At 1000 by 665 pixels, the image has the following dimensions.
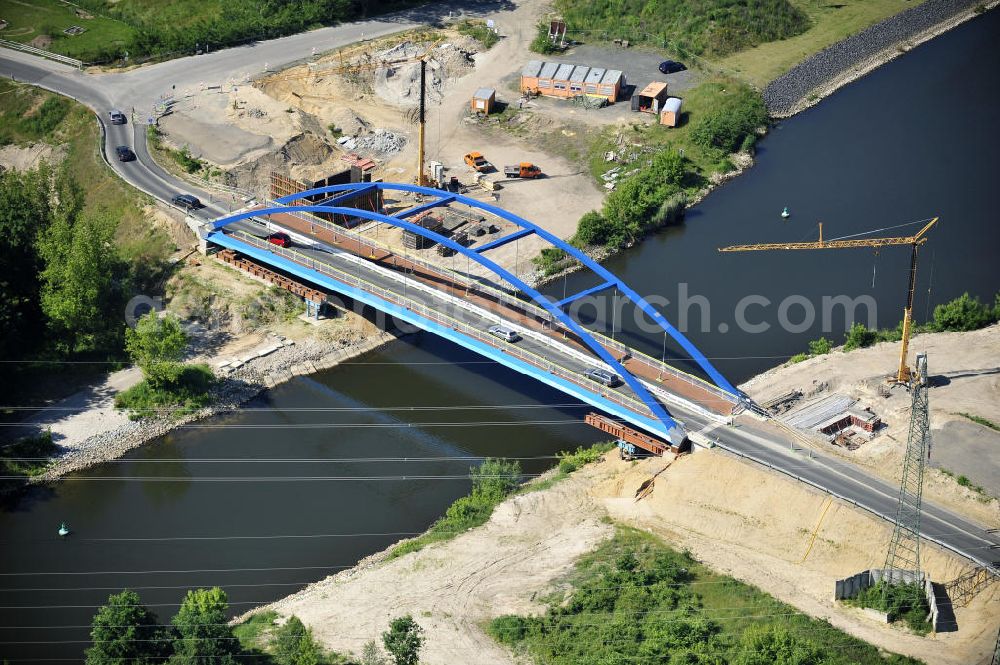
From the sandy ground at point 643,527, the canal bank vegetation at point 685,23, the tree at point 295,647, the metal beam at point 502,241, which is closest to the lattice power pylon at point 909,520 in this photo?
the sandy ground at point 643,527

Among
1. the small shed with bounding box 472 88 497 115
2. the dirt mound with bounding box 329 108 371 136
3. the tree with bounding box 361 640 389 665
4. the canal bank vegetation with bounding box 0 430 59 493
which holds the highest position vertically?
the small shed with bounding box 472 88 497 115

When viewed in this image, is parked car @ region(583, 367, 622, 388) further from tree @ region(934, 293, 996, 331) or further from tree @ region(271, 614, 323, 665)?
tree @ region(934, 293, 996, 331)

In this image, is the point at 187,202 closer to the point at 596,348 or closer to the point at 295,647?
the point at 596,348

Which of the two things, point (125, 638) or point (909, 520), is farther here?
point (909, 520)

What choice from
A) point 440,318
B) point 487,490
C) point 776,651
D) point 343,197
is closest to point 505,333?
point 440,318

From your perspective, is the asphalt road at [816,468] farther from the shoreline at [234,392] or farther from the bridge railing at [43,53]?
the bridge railing at [43,53]

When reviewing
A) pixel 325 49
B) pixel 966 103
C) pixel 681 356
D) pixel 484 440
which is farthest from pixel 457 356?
pixel 966 103

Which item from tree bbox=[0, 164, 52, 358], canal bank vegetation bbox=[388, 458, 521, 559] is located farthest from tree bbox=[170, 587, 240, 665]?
tree bbox=[0, 164, 52, 358]
